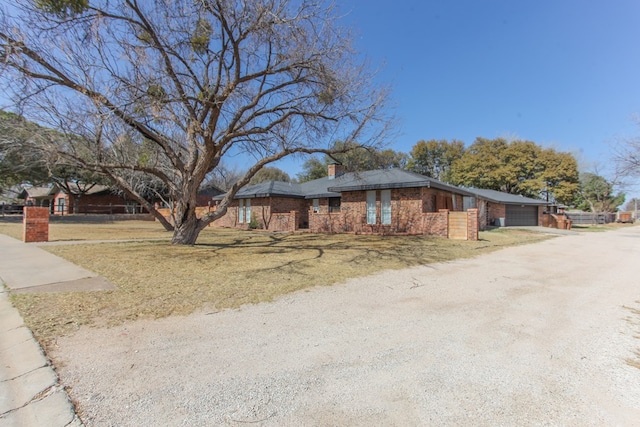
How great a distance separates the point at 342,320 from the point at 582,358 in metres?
2.52

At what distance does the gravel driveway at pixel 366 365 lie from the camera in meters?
2.30

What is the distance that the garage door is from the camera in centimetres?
3127

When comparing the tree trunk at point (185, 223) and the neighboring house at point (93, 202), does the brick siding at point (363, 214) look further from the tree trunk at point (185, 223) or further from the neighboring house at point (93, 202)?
the neighboring house at point (93, 202)

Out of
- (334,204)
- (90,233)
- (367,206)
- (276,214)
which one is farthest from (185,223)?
(334,204)

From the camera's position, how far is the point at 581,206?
57719mm

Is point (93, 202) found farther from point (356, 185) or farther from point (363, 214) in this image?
point (363, 214)

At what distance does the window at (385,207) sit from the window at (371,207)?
45 centimetres

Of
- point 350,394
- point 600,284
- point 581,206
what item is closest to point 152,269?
point 350,394

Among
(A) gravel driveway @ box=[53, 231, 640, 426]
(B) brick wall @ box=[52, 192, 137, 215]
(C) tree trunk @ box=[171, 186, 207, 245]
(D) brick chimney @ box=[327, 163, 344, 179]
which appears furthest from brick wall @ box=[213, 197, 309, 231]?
(B) brick wall @ box=[52, 192, 137, 215]

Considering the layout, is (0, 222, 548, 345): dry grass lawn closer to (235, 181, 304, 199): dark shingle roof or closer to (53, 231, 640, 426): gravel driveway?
(53, 231, 640, 426): gravel driveway

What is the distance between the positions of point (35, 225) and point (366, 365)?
13.6 m

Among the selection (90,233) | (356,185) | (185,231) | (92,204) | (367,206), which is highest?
(356,185)

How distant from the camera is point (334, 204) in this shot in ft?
73.8

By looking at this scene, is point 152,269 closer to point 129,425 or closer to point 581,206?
point 129,425
